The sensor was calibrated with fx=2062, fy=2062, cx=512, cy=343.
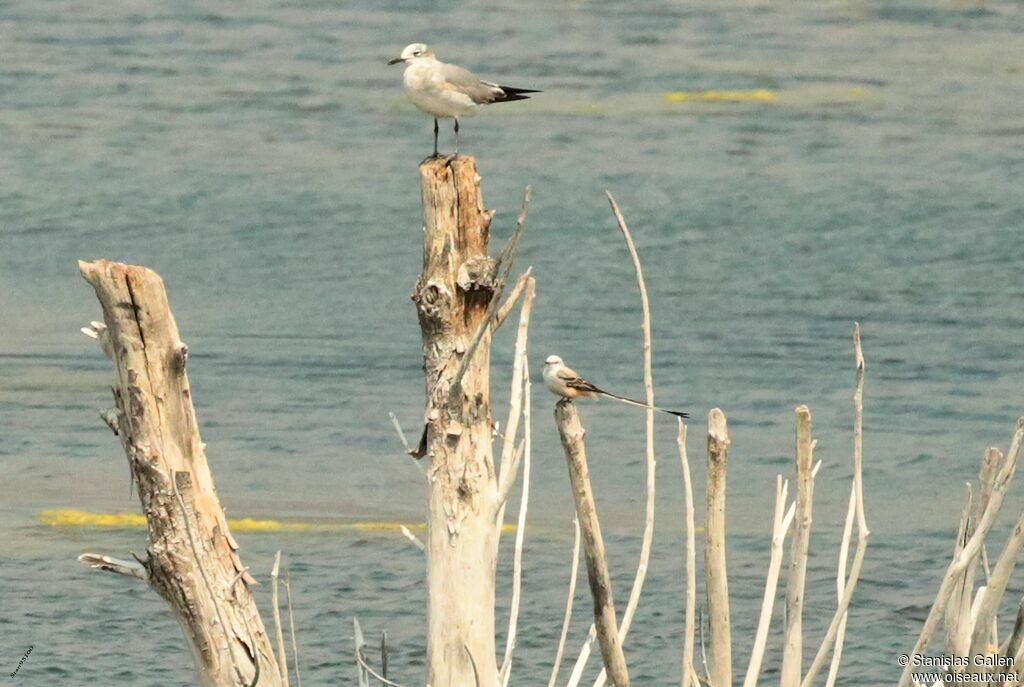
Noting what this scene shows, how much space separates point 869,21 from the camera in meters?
28.3

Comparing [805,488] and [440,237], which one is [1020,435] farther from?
[440,237]

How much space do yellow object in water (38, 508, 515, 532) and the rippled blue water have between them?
14cm

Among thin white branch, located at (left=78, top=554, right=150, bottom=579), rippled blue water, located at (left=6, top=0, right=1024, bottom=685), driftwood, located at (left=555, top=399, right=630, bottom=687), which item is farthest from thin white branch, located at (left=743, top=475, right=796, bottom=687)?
rippled blue water, located at (left=6, top=0, right=1024, bottom=685)

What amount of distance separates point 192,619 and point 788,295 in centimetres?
1177

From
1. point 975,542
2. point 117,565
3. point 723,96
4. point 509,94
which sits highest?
point 509,94

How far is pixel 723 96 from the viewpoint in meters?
24.5

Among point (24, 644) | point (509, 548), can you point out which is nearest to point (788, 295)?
point (509, 548)

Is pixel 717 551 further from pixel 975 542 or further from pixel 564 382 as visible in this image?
pixel 564 382

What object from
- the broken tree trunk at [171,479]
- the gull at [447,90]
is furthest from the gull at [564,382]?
the gull at [447,90]

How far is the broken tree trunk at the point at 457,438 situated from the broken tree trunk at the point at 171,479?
2.03 ft

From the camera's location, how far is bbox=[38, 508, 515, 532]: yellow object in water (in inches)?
493

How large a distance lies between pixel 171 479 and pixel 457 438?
0.93m

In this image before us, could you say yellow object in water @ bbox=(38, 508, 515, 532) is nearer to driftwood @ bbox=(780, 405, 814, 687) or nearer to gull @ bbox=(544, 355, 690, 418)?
gull @ bbox=(544, 355, 690, 418)

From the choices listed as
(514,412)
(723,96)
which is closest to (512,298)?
(514,412)
